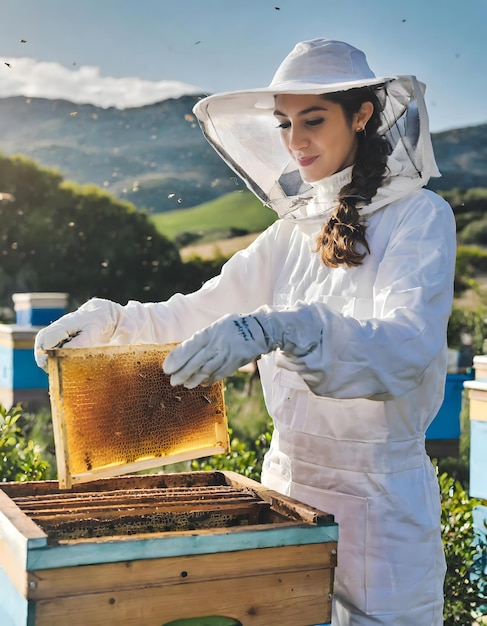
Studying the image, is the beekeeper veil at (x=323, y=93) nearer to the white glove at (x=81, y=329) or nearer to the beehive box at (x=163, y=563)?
the white glove at (x=81, y=329)

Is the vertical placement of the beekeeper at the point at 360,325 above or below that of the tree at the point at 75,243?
below

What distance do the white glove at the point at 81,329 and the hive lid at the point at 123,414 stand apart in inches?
6.8

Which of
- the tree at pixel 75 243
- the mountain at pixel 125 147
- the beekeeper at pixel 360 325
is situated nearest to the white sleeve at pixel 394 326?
the beekeeper at pixel 360 325

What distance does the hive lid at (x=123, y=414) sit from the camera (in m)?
1.64

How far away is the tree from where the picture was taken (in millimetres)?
12102

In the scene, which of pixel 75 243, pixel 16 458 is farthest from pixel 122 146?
pixel 16 458

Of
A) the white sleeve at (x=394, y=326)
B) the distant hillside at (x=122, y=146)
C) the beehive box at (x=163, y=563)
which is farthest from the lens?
the distant hillside at (x=122, y=146)

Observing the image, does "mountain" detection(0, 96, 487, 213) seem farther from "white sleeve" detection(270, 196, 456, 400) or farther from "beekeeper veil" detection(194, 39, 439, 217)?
"white sleeve" detection(270, 196, 456, 400)

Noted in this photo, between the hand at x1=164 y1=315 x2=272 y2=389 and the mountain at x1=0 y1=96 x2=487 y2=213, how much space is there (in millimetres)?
10777

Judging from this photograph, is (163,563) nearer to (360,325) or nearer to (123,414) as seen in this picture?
(123,414)

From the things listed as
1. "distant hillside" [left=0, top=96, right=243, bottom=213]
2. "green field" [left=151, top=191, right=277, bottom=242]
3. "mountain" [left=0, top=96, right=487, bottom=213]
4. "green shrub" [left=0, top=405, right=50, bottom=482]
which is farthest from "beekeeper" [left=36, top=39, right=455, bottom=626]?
"distant hillside" [left=0, top=96, right=243, bottom=213]

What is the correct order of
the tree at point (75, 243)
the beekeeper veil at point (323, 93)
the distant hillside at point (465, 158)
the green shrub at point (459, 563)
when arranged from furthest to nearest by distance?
the tree at point (75, 243) → the distant hillside at point (465, 158) → the green shrub at point (459, 563) → the beekeeper veil at point (323, 93)

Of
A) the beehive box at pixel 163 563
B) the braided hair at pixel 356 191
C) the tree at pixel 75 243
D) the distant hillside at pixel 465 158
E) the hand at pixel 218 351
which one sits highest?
the distant hillside at pixel 465 158

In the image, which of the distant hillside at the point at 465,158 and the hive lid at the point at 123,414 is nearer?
the hive lid at the point at 123,414
